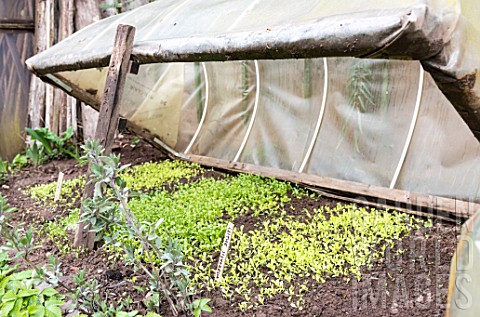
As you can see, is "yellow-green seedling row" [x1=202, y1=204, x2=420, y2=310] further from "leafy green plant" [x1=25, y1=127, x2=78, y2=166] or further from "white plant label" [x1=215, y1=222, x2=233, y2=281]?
"leafy green plant" [x1=25, y1=127, x2=78, y2=166]

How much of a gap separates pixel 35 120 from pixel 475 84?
5971 millimetres

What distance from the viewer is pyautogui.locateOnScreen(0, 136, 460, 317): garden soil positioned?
241 centimetres

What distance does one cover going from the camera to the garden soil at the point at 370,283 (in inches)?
94.9

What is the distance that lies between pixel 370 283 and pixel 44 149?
497cm

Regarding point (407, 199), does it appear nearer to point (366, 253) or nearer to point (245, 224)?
point (366, 253)

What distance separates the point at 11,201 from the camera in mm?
4703

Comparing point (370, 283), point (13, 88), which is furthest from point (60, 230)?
point (13, 88)

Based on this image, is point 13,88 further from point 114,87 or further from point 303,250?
point 303,250

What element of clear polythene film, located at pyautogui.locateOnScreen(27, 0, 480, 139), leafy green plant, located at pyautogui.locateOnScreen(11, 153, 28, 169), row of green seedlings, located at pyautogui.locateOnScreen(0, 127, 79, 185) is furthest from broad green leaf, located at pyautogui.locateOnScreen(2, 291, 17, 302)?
leafy green plant, located at pyautogui.locateOnScreen(11, 153, 28, 169)

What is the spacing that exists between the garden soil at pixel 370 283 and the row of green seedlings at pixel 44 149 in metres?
2.92

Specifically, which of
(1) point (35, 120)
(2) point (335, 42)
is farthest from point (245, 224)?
(1) point (35, 120)

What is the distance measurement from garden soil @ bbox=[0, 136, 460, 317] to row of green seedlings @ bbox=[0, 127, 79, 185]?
2919mm

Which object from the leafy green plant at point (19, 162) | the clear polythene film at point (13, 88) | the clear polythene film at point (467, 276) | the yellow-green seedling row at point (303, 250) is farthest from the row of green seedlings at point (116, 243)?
the clear polythene film at point (13, 88)

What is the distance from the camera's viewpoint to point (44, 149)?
625cm
